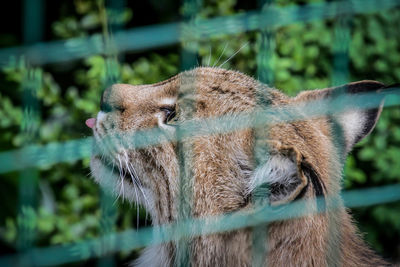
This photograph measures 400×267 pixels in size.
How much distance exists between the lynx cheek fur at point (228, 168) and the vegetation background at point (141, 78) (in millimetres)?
1302

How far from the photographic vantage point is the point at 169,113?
2705 millimetres

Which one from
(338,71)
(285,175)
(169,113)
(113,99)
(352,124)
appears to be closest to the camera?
(285,175)

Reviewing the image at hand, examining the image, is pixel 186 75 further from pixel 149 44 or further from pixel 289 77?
pixel 289 77

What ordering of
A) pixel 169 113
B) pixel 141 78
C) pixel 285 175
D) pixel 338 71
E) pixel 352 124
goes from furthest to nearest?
pixel 141 78 < pixel 352 124 < pixel 169 113 < pixel 338 71 < pixel 285 175

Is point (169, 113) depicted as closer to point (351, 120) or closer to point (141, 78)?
point (351, 120)

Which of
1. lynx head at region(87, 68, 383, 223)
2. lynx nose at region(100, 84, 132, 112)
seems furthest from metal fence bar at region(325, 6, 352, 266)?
lynx nose at region(100, 84, 132, 112)

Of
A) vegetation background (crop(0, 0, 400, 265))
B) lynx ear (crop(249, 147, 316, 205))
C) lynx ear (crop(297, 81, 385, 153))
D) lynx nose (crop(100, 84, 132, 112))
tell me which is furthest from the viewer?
vegetation background (crop(0, 0, 400, 265))

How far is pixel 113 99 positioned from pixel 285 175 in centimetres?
89

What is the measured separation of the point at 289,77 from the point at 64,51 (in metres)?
2.73

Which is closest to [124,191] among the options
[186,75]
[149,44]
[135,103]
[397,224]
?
[135,103]

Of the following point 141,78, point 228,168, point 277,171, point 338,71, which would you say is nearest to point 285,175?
point 277,171

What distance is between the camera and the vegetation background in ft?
13.9

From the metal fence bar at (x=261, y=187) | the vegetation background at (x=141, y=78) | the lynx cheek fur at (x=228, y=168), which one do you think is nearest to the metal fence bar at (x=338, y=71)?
the lynx cheek fur at (x=228, y=168)

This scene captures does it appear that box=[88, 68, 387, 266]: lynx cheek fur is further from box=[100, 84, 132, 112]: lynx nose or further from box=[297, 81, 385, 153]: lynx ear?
box=[297, 81, 385, 153]: lynx ear
